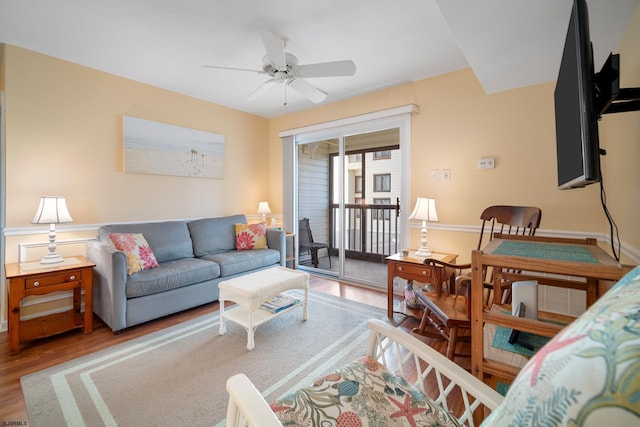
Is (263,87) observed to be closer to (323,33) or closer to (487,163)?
(323,33)

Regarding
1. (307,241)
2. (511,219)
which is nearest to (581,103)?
(511,219)

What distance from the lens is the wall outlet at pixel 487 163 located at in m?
2.74

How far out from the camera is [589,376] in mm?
347

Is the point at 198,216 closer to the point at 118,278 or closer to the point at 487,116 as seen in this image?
the point at 118,278

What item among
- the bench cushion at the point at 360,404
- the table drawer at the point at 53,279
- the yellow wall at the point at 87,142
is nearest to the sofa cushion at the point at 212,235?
the yellow wall at the point at 87,142

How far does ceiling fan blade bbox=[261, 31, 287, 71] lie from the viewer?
194 centimetres

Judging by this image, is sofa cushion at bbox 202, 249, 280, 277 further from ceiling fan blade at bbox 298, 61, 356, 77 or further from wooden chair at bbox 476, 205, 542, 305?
wooden chair at bbox 476, 205, 542, 305

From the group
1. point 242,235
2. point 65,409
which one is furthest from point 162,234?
point 65,409

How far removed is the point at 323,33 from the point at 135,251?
104 inches

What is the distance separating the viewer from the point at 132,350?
2.15 metres

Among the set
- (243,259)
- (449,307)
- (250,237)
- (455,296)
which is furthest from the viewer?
(250,237)

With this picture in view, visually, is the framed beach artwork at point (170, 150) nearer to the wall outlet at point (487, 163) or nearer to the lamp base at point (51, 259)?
the lamp base at point (51, 259)

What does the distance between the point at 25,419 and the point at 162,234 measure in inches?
76.5

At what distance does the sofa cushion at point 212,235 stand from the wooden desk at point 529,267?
3.21m
